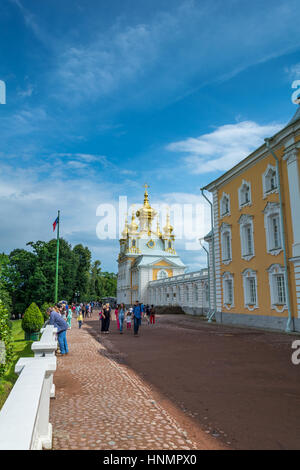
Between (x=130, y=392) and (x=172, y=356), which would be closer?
(x=130, y=392)

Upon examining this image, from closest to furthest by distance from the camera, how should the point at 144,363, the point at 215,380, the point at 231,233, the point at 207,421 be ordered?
the point at 207,421
the point at 215,380
the point at 144,363
the point at 231,233

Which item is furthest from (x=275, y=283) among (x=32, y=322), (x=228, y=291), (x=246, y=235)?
(x=32, y=322)

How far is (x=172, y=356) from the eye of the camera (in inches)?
427

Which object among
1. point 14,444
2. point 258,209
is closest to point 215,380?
point 14,444

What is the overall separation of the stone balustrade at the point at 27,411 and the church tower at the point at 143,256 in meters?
56.9

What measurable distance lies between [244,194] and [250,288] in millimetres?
6190

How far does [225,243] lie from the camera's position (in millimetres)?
24594

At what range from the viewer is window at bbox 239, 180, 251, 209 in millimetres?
21906

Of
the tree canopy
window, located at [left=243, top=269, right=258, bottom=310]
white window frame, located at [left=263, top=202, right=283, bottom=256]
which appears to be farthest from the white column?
the tree canopy

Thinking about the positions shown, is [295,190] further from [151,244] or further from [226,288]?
[151,244]

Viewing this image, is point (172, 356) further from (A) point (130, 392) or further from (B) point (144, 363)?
(A) point (130, 392)
